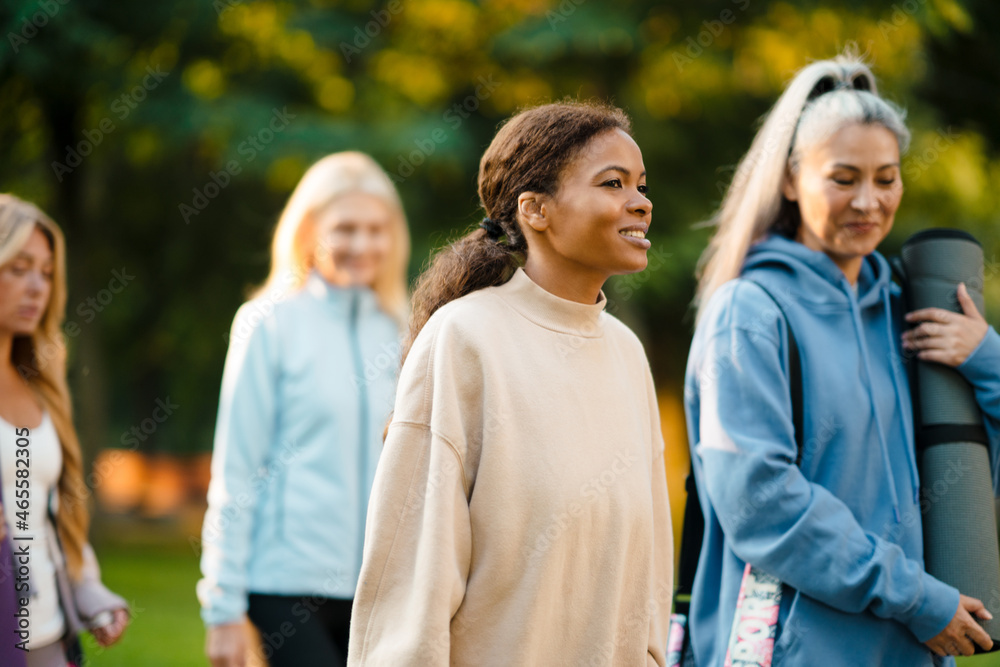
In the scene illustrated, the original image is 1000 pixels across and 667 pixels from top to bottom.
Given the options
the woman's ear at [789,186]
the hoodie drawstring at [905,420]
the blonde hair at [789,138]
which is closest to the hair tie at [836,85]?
the blonde hair at [789,138]

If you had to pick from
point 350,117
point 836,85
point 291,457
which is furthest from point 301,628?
point 350,117

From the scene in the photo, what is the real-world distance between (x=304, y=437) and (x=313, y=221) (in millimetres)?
981

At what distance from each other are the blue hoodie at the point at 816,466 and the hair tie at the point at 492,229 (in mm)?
854

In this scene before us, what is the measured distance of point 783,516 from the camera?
2736 millimetres

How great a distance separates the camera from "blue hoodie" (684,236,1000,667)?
2727mm

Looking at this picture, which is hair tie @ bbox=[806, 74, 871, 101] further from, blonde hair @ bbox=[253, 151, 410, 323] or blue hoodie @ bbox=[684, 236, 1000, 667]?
blonde hair @ bbox=[253, 151, 410, 323]

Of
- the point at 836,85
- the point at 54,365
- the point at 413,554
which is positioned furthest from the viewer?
the point at 54,365

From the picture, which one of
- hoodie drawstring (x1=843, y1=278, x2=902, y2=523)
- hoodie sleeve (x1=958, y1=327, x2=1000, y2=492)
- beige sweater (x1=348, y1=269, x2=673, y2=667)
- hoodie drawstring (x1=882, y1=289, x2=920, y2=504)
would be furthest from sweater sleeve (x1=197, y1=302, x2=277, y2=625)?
hoodie sleeve (x1=958, y1=327, x2=1000, y2=492)

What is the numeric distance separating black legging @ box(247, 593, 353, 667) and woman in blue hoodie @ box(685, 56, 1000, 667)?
1.33 metres

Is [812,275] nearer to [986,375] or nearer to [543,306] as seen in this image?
[986,375]

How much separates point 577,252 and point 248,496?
192 centimetres

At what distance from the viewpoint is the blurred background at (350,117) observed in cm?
1058

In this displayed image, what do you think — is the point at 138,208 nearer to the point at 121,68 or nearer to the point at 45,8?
the point at 121,68

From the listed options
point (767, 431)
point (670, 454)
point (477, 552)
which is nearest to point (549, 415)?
point (477, 552)
